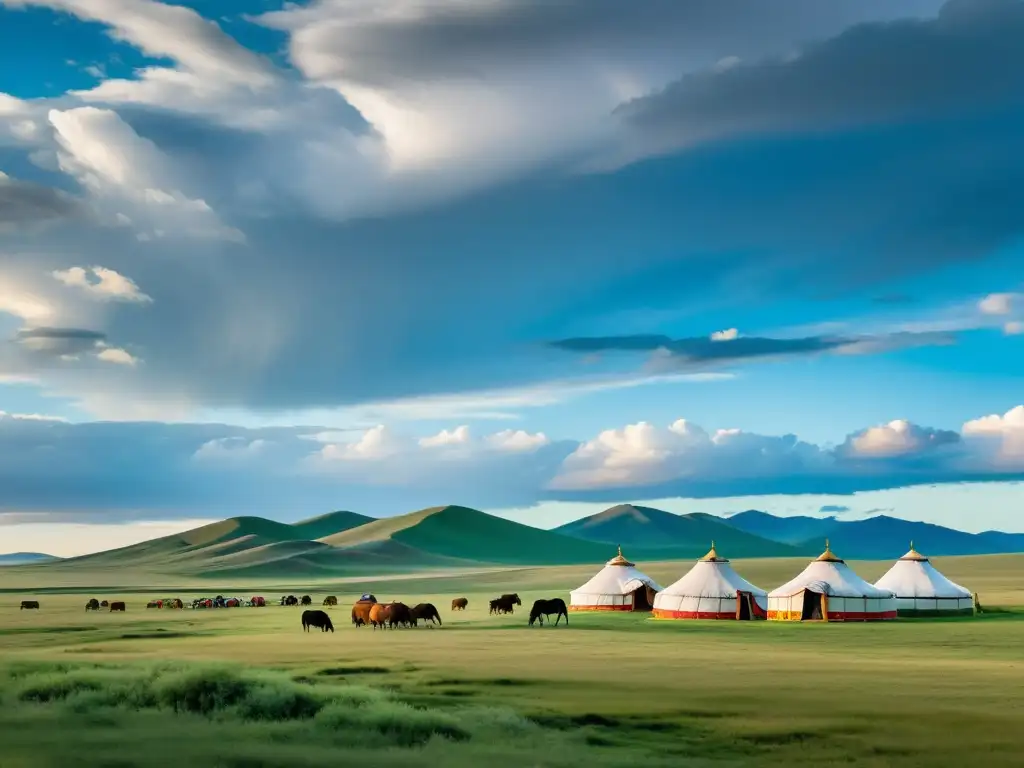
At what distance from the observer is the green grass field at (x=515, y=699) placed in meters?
19.2

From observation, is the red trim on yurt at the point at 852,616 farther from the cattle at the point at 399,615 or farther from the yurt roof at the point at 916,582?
the cattle at the point at 399,615

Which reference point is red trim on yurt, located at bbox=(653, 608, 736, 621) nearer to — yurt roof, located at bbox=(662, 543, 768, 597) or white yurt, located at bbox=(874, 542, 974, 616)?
yurt roof, located at bbox=(662, 543, 768, 597)

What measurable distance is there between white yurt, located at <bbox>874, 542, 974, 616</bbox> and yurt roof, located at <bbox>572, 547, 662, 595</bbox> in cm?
1199

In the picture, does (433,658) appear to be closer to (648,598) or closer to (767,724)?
(767,724)

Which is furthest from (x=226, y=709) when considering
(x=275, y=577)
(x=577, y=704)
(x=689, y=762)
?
(x=275, y=577)

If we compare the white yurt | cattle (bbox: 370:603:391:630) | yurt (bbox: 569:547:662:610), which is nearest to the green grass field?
cattle (bbox: 370:603:391:630)

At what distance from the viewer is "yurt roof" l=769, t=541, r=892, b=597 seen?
56.0 meters

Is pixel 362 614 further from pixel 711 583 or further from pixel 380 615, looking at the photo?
pixel 711 583

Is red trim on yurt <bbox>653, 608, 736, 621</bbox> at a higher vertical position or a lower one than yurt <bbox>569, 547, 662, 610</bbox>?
lower

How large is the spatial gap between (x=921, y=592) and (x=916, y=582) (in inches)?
30.1

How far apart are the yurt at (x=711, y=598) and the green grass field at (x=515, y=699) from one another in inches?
382

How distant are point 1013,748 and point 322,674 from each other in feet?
55.1

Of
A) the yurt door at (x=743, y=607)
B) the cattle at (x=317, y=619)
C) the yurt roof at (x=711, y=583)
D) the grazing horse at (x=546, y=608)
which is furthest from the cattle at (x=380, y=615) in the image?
the yurt door at (x=743, y=607)

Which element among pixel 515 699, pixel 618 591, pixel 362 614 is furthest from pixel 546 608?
pixel 515 699
